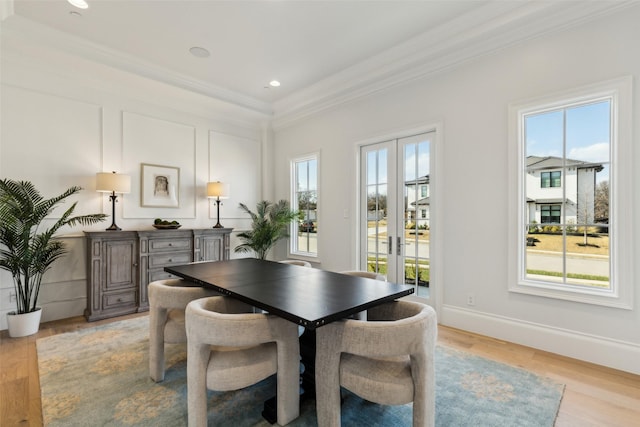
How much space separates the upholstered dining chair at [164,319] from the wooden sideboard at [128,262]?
6.40 feet

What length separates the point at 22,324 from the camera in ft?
10.3

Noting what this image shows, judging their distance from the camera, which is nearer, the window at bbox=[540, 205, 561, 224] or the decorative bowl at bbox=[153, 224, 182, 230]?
the window at bbox=[540, 205, 561, 224]

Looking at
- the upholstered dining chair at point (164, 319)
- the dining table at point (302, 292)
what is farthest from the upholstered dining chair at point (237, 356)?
the upholstered dining chair at point (164, 319)

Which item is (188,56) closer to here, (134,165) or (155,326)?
(134,165)

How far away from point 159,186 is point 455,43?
430cm

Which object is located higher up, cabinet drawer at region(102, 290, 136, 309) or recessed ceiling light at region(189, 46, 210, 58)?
recessed ceiling light at region(189, 46, 210, 58)

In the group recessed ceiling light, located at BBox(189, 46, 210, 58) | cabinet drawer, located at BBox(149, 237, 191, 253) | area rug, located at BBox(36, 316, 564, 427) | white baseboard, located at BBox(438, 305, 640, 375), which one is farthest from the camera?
cabinet drawer, located at BBox(149, 237, 191, 253)

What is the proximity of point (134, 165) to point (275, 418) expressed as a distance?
3933 millimetres

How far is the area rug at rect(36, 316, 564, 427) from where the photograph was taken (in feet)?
5.99

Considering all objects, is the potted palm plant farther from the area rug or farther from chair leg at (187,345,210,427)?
chair leg at (187,345,210,427)

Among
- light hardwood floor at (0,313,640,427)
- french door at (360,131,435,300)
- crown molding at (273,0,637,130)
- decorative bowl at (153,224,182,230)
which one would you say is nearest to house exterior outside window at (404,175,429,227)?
french door at (360,131,435,300)

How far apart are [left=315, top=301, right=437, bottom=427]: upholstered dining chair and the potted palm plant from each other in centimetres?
340

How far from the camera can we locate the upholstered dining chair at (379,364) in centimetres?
147

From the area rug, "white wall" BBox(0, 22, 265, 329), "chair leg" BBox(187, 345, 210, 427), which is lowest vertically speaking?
the area rug
